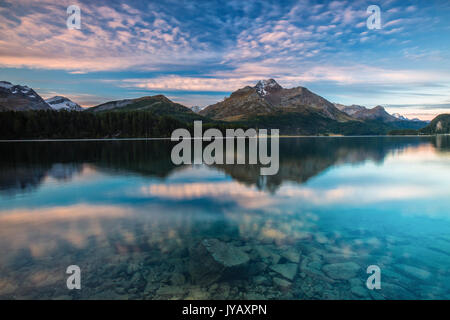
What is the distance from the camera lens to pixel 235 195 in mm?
Result: 24750

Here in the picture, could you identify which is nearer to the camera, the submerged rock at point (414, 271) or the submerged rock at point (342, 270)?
the submerged rock at point (342, 270)

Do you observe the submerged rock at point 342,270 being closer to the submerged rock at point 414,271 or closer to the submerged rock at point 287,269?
the submerged rock at point 287,269

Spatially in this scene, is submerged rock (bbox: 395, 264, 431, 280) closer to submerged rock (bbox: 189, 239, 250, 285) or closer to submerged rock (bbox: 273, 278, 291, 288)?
submerged rock (bbox: 273, 278, 291, 288)

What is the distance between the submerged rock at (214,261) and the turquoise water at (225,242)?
5cm

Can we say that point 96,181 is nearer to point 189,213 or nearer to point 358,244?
point 189,213

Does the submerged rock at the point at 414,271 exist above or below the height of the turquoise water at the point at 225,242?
below

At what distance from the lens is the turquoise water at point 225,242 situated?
32.3 feet

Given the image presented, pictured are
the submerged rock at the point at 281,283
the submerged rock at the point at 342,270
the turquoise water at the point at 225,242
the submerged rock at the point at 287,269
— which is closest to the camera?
the turquoise water at the point at 225,242

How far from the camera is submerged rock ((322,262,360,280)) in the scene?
416 inches

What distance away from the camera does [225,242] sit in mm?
13891

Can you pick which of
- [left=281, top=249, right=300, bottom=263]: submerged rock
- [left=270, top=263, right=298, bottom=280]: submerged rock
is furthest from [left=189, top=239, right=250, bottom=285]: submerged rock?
[left=281, top=249, right=300, bottom=263]: submerged rock

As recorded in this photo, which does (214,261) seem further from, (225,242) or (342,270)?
(342,270)

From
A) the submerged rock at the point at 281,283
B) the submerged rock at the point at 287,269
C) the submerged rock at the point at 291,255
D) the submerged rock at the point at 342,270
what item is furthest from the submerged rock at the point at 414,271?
the submerged rock at the point at 281,283
